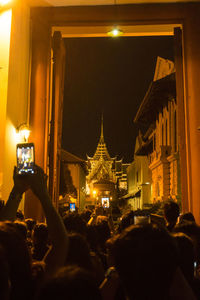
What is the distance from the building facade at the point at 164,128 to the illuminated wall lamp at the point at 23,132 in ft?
56.7

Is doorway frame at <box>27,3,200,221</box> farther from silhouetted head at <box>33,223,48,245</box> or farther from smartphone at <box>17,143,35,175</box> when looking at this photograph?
silhouetted head at <box>33,223,48,245</box>

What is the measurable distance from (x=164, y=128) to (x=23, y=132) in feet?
75.6

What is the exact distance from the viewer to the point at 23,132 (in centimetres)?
1060

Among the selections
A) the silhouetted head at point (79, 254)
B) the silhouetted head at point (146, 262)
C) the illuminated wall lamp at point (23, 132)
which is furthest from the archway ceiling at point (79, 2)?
the silhouetted head at point (146, 262)

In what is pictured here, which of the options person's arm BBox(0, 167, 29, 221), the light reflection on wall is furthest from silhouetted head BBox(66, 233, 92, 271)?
the light reflection on wall

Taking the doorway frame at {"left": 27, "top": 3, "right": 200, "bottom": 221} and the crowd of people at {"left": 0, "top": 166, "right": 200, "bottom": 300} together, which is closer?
the crowd of people at {"left": 0, "top": 166, "right": 200, "bottom": 300}

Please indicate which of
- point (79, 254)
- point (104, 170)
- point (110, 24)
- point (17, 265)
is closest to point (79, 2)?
point (110, 24)

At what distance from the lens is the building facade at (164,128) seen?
2788 centimetres

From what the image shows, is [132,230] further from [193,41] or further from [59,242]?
[193,41]

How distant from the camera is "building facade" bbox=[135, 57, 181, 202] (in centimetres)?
2788

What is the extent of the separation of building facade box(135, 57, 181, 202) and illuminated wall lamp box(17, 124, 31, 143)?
56.7 feet

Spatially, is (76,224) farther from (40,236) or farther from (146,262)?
(146,262)

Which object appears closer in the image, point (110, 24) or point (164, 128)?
point (110, 24)

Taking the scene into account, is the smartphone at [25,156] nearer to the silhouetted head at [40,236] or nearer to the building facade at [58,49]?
the silhouetted head at [40,236]
